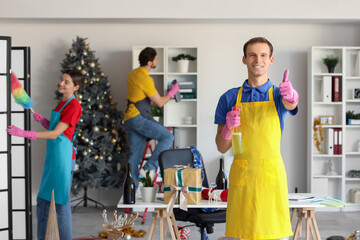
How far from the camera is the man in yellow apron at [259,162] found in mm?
2537

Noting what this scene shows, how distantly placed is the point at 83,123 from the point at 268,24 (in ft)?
8.99

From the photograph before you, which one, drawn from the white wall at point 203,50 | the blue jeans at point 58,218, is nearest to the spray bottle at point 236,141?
the blue jeans at point 58,218

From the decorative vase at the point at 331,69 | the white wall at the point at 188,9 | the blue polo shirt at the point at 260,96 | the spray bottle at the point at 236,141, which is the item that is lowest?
the spray bottle at the point at 236,141

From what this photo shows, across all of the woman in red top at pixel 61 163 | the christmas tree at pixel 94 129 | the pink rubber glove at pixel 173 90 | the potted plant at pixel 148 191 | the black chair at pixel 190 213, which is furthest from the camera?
the christmas tree at pixel 94 129

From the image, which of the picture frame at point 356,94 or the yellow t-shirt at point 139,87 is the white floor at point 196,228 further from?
the picture frame at point 356,94

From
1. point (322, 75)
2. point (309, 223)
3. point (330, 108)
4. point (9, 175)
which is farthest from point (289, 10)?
point (9, 175)

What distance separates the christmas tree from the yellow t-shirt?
2.21 ft

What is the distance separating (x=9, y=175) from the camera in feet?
14.0

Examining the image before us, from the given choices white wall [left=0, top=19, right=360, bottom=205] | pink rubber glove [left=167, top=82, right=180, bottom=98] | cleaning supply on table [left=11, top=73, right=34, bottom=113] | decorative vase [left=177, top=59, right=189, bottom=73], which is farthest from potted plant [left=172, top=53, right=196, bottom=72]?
cleaning supply on table [left=11, top=73, right=34, bottom=113]

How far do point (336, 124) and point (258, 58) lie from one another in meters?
4.58

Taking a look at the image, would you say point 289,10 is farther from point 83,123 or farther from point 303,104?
point 83,123

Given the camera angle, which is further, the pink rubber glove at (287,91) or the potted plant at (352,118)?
the potted plant at (352,118)

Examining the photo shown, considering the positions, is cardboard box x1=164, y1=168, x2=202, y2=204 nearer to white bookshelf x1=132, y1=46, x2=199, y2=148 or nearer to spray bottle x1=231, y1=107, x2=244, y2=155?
spray bottle x1=231, y1=107, x2=244, y2=155

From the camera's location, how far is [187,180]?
359cm
